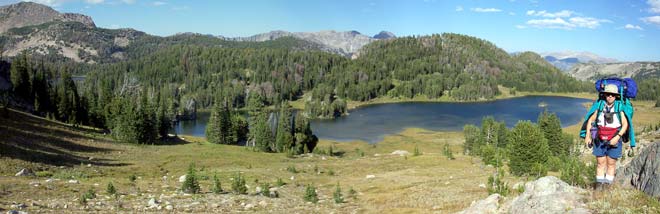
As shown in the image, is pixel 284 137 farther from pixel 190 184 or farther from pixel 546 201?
pixel 546 201

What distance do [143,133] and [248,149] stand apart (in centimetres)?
2295

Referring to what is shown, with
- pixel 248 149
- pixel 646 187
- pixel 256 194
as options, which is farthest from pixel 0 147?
pixel 646 187

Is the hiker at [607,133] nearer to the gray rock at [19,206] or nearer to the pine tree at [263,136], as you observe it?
the gray rock at [19,206]

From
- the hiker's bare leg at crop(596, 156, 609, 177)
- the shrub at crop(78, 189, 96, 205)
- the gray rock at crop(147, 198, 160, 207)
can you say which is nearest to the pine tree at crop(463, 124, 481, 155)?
the gray rock at crop(147, 198, 160, 207)

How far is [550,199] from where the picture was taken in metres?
15.4

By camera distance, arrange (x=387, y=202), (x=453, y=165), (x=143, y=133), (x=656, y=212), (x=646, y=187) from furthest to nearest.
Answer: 1. (x=143, y=133)
2. (x=453, y=165)
3. (x=387, y=202)
4. (x=646, y=187)
5. (x=656, y=212)

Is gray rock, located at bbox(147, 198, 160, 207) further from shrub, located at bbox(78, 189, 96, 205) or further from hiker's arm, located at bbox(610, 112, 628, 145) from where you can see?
hiker's arm, located at bbox(610, 112, 628, 145)

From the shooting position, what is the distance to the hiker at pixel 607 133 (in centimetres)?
1482

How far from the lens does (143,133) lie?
295 feet

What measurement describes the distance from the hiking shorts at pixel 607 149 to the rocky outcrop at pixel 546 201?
159 centimetres

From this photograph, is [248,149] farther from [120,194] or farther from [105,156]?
[120,194]

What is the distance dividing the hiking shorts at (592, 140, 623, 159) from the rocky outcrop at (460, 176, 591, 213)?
1587mm

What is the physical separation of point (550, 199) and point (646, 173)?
3643 mm

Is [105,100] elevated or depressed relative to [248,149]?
elevated
